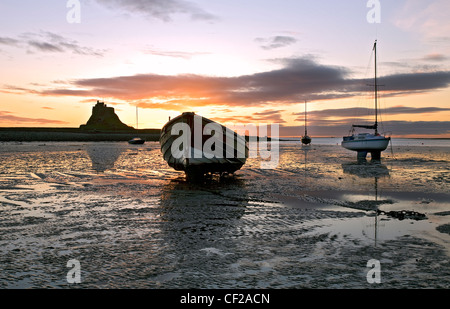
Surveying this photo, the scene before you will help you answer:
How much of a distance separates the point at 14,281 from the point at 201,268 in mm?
2764

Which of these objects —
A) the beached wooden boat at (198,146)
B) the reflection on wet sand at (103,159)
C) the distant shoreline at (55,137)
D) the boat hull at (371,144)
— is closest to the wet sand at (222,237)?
the beached wooden boat at (198,146)

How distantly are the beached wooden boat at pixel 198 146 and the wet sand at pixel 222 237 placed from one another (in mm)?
3004

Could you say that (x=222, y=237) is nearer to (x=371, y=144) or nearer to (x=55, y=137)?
(x=371, y=144)

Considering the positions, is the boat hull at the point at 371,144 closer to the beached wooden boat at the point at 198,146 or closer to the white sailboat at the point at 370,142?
the white sailboat at the point at 370,142

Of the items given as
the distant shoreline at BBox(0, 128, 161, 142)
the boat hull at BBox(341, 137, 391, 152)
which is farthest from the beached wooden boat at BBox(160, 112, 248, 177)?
the distant shoreline at BBox(0, 128, 161, 142)

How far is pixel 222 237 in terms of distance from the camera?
23.9 ft

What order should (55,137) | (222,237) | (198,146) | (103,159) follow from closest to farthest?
(222,237) → (198,146) → (103,159) → (55,137)

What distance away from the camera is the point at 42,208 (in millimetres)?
10086

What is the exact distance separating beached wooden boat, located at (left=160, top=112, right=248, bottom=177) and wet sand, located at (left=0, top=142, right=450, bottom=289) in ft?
9.86

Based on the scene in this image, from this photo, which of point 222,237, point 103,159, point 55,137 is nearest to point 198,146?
point 222,237

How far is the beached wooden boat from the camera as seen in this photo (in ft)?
54.6

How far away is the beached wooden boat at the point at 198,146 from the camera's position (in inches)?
656

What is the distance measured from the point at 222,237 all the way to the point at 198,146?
32.6 ft
